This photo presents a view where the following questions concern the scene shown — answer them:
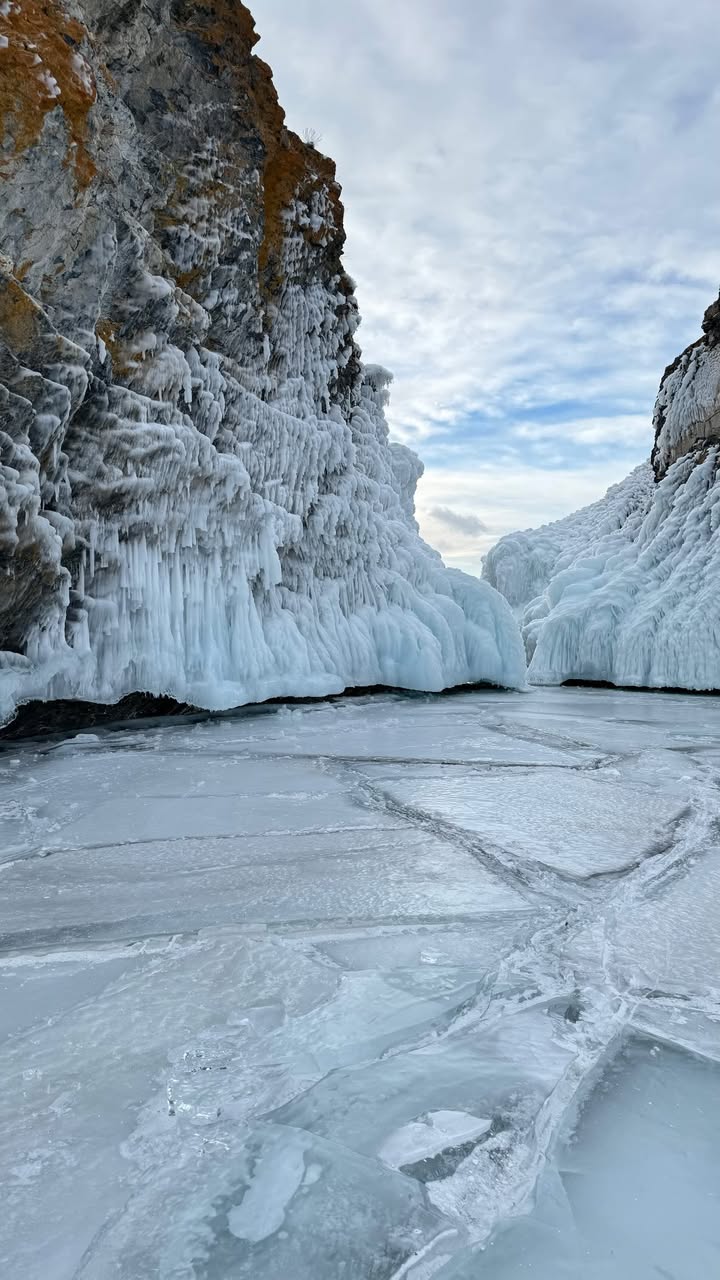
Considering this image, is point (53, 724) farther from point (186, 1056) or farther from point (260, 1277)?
A: point (260, 1277)

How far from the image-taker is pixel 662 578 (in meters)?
11.3

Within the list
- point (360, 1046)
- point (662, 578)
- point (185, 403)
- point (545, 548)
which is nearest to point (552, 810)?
point (360, 1046)

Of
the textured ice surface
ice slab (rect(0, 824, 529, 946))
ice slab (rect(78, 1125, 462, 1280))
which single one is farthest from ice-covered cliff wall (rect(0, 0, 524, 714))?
ice slab (rect(78, 1125, 462, 1280))

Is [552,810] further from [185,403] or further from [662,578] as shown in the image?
[662,578]

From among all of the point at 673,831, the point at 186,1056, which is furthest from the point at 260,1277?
the point at 673,831

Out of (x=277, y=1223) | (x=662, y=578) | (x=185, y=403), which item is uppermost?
(x=185, y=403)

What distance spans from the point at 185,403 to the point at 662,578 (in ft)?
26.9

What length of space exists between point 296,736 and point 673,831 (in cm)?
283

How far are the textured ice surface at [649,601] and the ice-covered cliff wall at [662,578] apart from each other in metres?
0.02

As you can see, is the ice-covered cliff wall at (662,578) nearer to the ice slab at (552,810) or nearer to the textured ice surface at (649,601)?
the textured ice surface at (649,601)

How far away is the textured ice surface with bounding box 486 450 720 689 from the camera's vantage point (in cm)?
1023

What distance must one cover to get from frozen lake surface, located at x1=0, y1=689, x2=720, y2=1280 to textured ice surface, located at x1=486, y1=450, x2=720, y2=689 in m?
8.18

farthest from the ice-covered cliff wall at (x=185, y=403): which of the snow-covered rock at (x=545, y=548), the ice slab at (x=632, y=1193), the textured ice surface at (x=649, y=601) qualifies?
the snow-covered rock at (x=545, y=548)

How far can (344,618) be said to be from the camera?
7.66 meters
